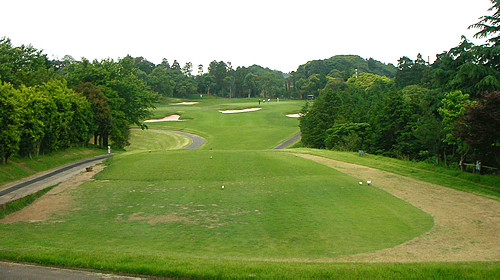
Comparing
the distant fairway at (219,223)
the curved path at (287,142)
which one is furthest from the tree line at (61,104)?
the curved path at (287,142)

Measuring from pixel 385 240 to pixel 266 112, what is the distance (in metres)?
92.6

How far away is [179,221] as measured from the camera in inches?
631

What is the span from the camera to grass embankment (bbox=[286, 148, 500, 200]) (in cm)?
2190

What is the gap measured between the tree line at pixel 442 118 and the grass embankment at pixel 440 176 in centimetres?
188

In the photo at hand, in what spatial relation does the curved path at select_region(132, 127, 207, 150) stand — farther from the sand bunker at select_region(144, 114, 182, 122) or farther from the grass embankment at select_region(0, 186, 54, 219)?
the grass embankment at select_region(0, 186, 54, 219)

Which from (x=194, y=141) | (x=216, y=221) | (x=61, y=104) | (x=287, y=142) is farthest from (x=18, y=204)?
(x=287, y=142)

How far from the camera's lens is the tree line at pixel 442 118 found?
22.0 metres

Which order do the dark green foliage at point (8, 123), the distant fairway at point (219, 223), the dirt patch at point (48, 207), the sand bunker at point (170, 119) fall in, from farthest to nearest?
the sand bunker at point (170, 119) < the dark green foliage at point (8, 123) < the dirt patch at point (48, 207) < the distant fairway at point (219, 223)

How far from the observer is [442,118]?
4034 centimetres

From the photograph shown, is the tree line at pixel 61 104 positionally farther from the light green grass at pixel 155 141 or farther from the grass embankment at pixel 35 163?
the light green grass at pixel 155 141

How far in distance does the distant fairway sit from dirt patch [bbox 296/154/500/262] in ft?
1.88

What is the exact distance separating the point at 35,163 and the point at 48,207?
15.0 m

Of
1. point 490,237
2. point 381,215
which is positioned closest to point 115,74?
point 381,215

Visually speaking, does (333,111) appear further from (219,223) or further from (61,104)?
(219,223)
